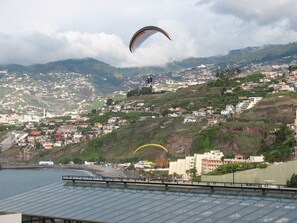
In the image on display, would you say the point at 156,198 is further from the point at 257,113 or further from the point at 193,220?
the point at 257,113

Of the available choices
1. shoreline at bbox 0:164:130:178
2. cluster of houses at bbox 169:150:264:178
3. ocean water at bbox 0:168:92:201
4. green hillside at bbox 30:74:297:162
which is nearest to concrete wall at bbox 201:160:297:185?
green hillside at bbox 30:74:297:162

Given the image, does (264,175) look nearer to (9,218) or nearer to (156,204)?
(156,204)

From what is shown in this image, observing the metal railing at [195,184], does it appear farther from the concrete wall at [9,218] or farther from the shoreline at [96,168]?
the shoreline at [96,168]

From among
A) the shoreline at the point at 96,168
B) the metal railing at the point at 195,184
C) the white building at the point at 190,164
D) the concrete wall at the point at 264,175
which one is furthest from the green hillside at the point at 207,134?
the metal railing at the point at 195,184

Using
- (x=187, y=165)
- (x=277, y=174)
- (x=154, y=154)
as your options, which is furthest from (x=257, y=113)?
(x=277, y=174)

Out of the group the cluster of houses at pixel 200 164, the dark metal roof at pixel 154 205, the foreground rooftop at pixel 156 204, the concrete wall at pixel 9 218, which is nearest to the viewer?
A: the concrete wall at pixel 9 218

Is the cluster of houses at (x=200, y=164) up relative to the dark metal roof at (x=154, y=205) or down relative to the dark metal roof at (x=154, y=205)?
up

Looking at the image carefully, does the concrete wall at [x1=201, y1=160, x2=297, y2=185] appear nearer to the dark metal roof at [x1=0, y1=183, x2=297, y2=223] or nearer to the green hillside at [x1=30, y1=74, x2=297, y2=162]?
the dark metal roof at [x1=0, y1=183, x2=297, y2=223]
